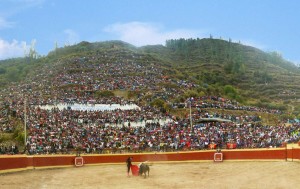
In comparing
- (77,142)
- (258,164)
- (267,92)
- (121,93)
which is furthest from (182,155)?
(267,92)

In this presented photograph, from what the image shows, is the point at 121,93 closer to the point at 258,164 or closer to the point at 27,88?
the point at 27,88

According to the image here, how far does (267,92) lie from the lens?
100938mm

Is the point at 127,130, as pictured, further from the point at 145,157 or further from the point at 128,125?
the point at 145,157

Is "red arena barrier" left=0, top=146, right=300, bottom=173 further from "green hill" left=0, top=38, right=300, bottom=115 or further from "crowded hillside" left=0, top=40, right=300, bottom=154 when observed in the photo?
"green hill" left=0, top=38, right=300, bottom=115

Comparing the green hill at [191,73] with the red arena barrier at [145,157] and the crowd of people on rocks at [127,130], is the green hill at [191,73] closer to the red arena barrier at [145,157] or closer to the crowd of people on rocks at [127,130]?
the crowd of people on rocks at [127,130]

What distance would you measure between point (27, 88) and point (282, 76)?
2907 inches

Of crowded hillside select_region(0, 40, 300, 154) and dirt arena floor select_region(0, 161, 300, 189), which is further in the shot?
crowded hillside select_region(0, 40, 300, 154)

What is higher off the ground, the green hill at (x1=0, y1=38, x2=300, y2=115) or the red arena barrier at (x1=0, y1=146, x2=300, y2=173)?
the green hill at (x1=0, y1=38, x2=300, y2=115)

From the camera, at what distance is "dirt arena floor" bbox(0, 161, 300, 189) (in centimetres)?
2027

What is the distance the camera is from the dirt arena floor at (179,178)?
798 inches

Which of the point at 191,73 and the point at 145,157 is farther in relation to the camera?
the point at 191,73

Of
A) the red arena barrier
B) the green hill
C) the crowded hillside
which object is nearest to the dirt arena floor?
the red arena barrier

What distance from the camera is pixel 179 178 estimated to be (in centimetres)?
2322

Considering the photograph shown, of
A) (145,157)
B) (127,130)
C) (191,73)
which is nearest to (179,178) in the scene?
(145,157)
